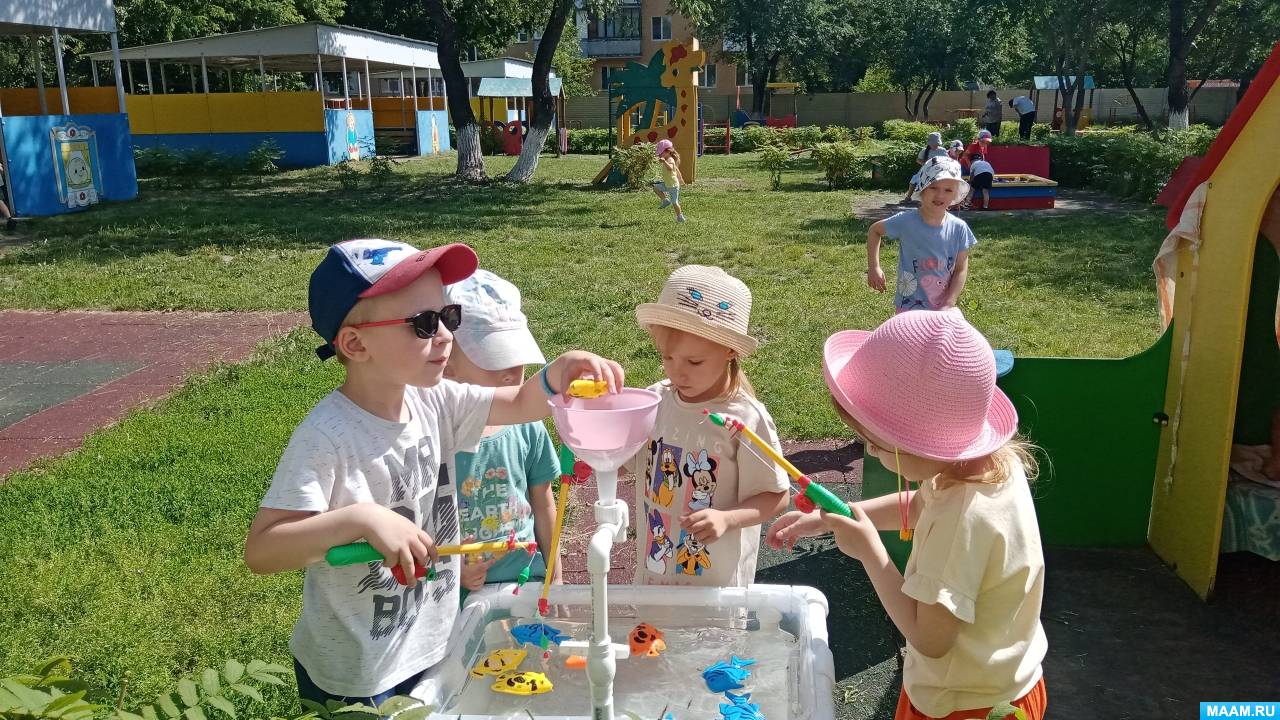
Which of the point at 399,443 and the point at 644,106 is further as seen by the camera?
the point at 644,106

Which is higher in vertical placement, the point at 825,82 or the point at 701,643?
the point at 825,82

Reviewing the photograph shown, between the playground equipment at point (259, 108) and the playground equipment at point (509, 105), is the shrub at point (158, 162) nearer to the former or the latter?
the playground equipment at point (259, 108)

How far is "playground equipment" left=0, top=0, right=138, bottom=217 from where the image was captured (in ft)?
48.2

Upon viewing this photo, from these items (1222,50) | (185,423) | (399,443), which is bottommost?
(185,423)

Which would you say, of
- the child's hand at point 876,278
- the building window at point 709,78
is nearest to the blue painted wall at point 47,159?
the child's hand at point 876,278

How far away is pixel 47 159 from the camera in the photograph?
604 inches

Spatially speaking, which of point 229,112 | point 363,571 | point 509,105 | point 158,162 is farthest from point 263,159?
point 363,571

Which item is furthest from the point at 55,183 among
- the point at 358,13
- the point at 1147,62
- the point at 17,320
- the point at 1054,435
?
the point at 1147,62

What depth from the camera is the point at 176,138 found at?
81.8 ft

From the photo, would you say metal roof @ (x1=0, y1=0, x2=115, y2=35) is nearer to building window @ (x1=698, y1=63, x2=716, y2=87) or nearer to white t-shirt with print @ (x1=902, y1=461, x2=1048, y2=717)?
white t-shirt with print @ (x1=902, y1=461, x2=1048, y2=717)

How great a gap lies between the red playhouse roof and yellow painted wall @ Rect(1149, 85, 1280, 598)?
45mm

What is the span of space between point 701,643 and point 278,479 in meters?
0.92

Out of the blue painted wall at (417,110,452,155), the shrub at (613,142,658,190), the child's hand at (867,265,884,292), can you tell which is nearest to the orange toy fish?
the child's hand at (867,265,884,292)

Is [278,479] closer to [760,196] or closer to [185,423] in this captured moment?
[185,423]
